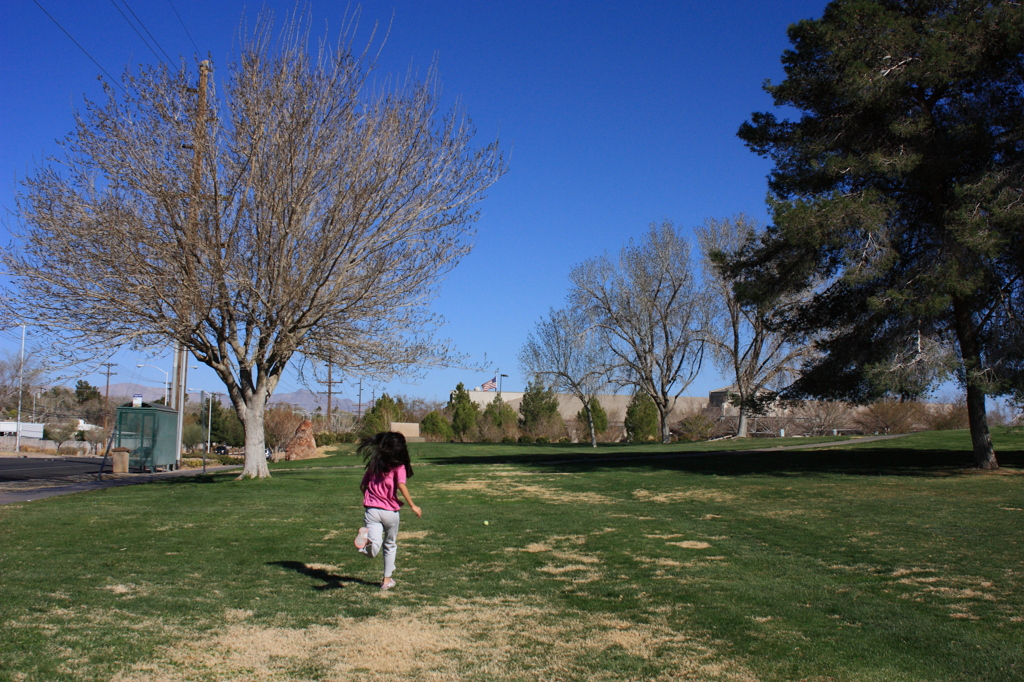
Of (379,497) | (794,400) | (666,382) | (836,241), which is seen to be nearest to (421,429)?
(666,382)

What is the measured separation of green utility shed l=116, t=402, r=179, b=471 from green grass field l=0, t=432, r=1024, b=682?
35.7ft

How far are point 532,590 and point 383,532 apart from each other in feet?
5.01

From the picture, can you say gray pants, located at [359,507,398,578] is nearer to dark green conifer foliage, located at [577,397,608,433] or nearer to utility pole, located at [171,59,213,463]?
utility pole, located at [171,59,213,463]

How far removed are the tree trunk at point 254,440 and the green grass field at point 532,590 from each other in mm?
4461

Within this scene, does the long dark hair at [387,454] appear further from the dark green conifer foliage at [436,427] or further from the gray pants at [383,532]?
the dark green conifer foliage at [436,427]

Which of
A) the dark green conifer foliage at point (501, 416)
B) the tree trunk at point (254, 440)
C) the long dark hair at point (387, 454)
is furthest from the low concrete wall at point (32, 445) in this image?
the long dark hair at point (387, 454)

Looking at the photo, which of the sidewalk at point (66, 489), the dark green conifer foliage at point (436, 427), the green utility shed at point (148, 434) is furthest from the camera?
the dark green conifer foliage at point (436, 427)

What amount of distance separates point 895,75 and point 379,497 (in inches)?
598

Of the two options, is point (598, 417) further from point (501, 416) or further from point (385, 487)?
point (385, 487)

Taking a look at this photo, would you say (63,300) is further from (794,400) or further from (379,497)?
(794,400)

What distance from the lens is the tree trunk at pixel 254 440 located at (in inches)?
736

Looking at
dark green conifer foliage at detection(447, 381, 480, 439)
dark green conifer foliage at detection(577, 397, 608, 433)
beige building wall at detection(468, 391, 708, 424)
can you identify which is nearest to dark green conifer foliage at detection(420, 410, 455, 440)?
dark green conifer foliage at detection(447, 381, 480, 439)

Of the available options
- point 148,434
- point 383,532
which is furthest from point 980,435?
point 148,434

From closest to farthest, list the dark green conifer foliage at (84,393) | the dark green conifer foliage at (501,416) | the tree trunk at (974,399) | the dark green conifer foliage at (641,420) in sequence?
the tree trunk at (974,399) → the dark green conifer foliage at (641,420) → the dark green conifer foliage at (501,416) → the dark green conifer foliage at (84,393)
